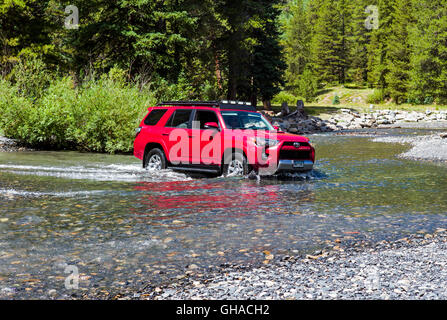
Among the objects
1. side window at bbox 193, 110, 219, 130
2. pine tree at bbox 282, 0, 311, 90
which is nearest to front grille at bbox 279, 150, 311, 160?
side window at bbox 193, 110, 219, 130

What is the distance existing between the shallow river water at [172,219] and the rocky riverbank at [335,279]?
1.32 feet

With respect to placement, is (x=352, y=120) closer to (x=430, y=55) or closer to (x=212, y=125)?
(x=430, y=55)

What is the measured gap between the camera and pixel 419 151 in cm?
2306

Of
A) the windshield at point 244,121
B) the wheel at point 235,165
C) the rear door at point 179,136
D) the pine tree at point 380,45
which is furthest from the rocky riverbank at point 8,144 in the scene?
the pine tree at point 380,45

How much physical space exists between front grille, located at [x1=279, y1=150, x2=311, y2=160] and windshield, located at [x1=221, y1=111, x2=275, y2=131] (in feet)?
3.57

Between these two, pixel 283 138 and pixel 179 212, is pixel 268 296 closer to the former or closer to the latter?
pixel 179 212

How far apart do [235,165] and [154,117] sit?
3.39 meters

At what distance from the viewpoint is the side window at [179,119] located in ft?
46.5

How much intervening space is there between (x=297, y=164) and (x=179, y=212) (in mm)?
4760

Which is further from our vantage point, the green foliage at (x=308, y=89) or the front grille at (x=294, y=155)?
the green foliage at (x=308, y=89)

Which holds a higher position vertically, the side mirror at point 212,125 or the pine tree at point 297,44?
the pine tree at point 297,44

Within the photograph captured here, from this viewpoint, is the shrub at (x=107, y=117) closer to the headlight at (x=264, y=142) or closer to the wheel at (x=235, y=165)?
the wheel at (x=235, y=165)

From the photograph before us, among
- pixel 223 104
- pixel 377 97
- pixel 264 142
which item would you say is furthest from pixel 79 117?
pixel 377 97

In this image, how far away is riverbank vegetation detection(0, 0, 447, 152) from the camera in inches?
905
